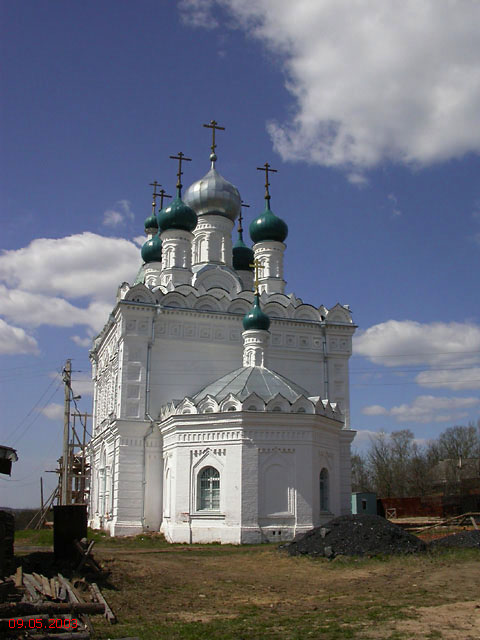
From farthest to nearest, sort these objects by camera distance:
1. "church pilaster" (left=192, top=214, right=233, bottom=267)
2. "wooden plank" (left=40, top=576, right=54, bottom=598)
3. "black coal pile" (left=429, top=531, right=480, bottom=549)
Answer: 1. "church pilaster" (left=192, top=214, right=233, bottom=267)
2. "black coal pile" (left=429, top=531, right=480, bottom=549)
3. "wooden plank" (left=40, top=576, right=54, bottom=598)

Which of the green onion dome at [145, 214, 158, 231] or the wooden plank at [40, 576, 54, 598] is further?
the green onion dome at [145, 214, 158, 231]

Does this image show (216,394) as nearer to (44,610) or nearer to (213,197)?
(213,197)

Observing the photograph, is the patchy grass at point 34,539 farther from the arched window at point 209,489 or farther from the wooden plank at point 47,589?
the wooden plank at point 47,589

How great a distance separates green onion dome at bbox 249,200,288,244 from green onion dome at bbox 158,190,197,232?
8.24 feet

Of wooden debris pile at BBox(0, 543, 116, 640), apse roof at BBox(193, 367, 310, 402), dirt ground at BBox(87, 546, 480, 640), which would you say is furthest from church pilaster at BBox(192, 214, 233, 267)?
wooden debris pile at BBox(0, 543, 116, 640)

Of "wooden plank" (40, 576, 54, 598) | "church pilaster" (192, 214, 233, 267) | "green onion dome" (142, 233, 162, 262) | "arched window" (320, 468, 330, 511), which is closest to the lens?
"wooden plank" (40, 576, 54, 598)

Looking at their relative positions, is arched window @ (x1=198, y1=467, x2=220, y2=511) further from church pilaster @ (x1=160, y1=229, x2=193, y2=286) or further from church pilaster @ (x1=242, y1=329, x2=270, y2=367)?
church pilaster @ (x1=160, y1=229, x2=193, y2=286)

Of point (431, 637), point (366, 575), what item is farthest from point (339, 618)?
point (366, 575)

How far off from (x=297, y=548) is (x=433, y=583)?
438 cm

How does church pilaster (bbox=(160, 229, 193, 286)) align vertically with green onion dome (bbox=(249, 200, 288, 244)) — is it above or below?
below

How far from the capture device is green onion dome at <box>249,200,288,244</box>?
84.6 feet

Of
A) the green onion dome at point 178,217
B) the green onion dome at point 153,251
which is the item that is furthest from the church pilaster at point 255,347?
the green onion dome at point 153,251

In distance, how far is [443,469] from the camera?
48.4 meters

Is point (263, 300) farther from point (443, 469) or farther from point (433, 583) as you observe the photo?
point (443, 469)
